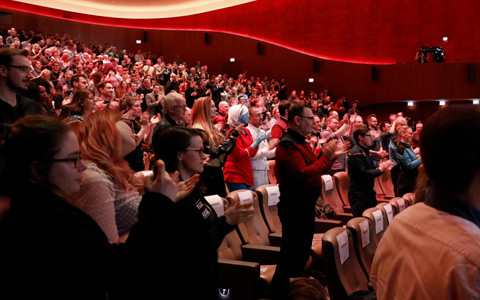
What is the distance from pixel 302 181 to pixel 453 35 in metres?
13.8

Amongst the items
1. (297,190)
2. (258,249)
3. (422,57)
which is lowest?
(258,249)

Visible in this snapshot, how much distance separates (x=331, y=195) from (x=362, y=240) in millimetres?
2275

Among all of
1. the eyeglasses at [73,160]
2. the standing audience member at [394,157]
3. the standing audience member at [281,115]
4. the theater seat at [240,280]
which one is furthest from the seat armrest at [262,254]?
the standing audience member at [394,157]

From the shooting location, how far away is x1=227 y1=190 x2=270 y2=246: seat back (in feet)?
11.5

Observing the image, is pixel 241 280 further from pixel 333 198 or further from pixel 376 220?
pixel 333 198

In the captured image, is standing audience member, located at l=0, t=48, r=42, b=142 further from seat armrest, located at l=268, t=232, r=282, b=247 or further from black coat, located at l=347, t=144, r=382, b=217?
black coat, located at l=347, t=144, r=382, b=217

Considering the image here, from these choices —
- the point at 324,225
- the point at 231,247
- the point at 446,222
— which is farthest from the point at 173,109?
the point at 446,222

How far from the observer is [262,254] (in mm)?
3355

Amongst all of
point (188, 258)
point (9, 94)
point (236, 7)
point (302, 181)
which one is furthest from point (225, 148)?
point (236, 7)

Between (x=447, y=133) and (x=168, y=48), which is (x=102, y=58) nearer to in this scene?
(x=168, y=48)

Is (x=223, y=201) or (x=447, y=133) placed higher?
(x=447, y=133)

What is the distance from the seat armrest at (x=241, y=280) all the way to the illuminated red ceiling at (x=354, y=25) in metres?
13.9

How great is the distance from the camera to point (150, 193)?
136 centimetres

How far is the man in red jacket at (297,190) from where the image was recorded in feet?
9.37
